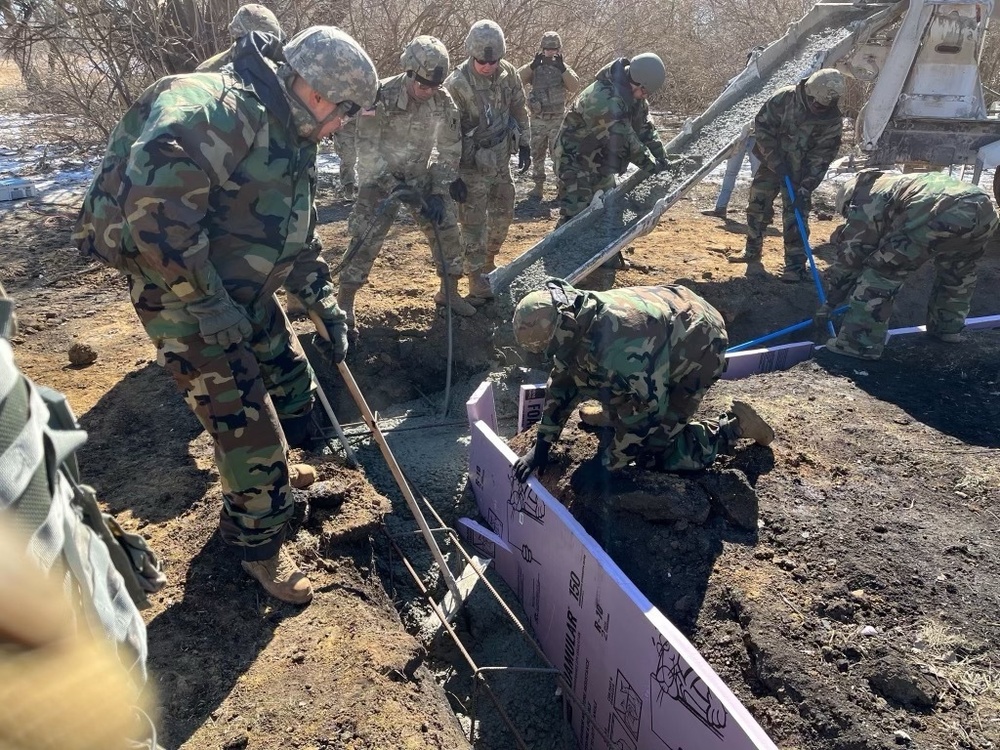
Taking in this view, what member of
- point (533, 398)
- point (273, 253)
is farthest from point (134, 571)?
point (533, 398)

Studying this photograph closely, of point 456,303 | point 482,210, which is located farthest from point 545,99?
point 456,303

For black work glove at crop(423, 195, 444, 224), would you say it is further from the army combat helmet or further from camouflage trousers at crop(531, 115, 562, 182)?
camouflage trousers at crop(531, 115, 562, 182)

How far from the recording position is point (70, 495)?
1471 mm

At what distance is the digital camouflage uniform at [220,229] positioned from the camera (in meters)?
2.46

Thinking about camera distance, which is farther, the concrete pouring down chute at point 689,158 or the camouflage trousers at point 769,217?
the camouflage trousers at point 769,217

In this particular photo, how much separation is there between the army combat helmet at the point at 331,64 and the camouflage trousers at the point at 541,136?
6.78 metres

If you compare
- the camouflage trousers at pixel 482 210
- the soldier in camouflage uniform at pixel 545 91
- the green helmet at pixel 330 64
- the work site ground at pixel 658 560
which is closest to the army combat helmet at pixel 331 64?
the green helmet at pixel 330 64

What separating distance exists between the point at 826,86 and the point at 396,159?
12.1ft

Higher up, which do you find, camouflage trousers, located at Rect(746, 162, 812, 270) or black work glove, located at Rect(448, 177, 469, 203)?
black work glove, located at Rect(448, 177, 469, 203)

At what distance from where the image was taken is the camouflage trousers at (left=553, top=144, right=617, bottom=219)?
6816mm

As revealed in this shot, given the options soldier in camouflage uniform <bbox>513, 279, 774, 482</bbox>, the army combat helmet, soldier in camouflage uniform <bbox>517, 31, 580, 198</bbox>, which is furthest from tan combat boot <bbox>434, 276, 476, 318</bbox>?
soldier in camouflage uniform <bbox>517, 31, 580, 198</bbox>

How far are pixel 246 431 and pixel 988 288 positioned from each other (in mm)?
7265

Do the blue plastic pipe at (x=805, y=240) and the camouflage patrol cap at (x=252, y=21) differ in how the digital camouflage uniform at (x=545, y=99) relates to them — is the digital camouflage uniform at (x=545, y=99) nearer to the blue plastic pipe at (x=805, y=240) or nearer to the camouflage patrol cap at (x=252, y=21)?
the blue plastic pipe at (x=805, y=240)

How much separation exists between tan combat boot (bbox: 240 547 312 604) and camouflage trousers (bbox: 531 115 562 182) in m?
7.17
